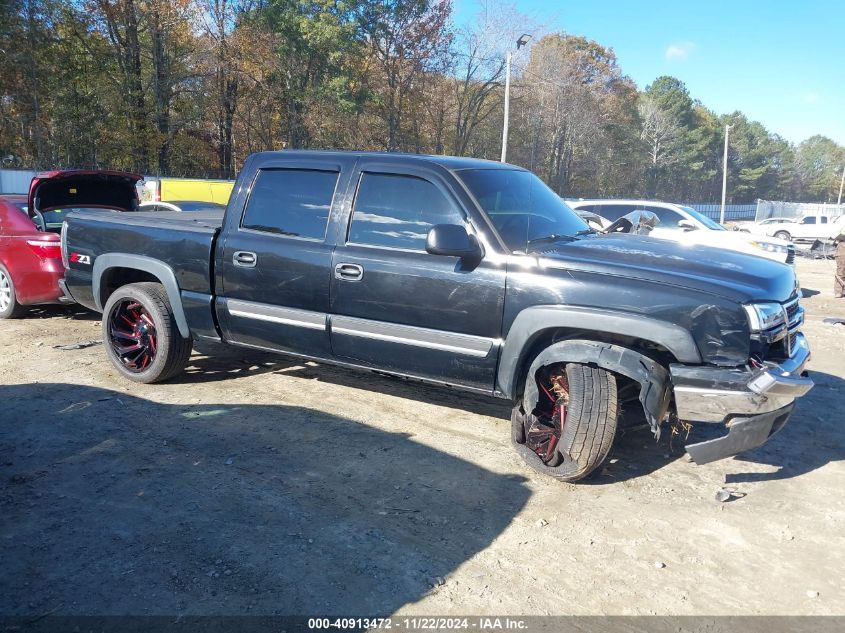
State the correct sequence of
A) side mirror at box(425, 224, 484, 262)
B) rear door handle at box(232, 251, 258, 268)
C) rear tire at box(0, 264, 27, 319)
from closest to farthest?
1. side mirror at box(425, 224, 484, 262)
2. rear door handle at box(232, 251, 258, 268)
3. rear tire at box(0, 264, 27, 319)

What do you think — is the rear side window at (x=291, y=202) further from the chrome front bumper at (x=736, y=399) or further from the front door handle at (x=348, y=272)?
the chrome front bumper at (x=736, y=399)

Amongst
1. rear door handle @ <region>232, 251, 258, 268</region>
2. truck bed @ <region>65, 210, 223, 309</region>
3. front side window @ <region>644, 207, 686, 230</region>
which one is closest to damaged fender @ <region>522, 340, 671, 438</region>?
rear door handle @ <region>232, 251, 258, 268</region>

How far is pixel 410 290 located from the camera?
13.4ft

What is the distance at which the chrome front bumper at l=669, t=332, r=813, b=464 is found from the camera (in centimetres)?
329

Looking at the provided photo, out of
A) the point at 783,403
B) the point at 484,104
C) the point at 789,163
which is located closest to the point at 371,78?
the point at 484,104

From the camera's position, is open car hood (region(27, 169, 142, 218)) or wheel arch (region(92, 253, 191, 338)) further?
open car hood (region(27, 169, 142, 218))

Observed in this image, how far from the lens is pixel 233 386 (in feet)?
18.1

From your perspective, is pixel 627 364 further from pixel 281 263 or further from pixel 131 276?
pixel 131 276

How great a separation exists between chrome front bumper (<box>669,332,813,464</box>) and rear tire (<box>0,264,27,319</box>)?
7.35 meters

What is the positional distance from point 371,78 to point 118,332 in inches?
1373

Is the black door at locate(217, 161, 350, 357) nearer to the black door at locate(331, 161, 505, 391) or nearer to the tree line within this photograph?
the black door at locate(331, 161, 505, 391)

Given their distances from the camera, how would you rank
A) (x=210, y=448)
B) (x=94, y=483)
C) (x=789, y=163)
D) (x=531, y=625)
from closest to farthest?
(x=531, y=625), (x=94, y=483), (x=210, y=448), (x=789, y=163)

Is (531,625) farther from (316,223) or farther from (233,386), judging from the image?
(233,386)

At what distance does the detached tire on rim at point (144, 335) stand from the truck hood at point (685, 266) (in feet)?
10.5
